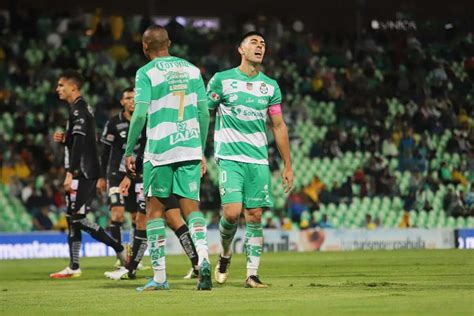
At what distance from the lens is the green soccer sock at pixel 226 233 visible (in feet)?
38.0

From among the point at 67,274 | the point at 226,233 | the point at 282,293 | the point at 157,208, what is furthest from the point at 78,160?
the point at 282,293

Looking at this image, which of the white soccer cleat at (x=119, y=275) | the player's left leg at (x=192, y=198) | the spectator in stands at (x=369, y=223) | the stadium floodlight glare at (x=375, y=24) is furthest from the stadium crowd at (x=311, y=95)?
the player's left leg at (x=192, y=198)

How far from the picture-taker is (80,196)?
563 inches

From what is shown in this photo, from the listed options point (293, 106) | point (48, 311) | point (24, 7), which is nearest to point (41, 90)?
point (24, 7)

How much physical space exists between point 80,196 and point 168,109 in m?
4.29

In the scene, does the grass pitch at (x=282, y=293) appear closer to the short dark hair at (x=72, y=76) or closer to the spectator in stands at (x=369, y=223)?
the short dark hair at (x=72, y=76)

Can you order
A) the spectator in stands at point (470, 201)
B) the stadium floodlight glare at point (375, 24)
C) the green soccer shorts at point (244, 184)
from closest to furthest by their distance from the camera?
1. the green soccer shorts at point (244, 184)
2. the spectator in stands at point (470, 201)
3. the stadium floodlight glare at point (375, 24)

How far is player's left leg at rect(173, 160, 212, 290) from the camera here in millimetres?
10310

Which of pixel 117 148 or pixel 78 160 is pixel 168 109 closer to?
pixel 78 160

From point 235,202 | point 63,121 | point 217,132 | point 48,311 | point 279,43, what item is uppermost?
point 279,43

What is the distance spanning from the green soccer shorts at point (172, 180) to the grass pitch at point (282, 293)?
997 millimetres

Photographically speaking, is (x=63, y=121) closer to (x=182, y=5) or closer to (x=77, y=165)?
(x=182, y=5)

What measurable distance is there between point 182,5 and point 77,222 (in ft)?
65.9

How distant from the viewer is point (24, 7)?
31734 mm
